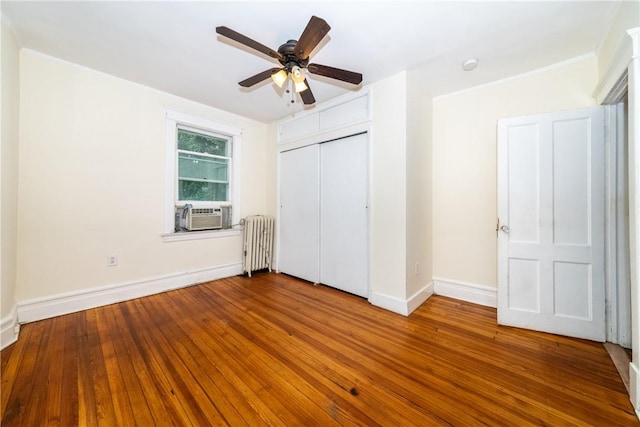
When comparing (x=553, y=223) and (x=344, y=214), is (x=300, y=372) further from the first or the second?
(x=553, y=223)

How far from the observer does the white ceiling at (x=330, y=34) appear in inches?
66.3

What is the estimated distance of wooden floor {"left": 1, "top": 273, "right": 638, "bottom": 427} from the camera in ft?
4.16

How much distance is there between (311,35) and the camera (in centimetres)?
156

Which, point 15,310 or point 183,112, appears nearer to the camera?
point 15,310

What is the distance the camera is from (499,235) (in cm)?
228

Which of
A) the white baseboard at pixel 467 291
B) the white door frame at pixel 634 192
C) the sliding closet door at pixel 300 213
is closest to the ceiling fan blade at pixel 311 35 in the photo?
the sliding closet door at pixel 300 213

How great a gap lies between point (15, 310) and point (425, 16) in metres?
4.21

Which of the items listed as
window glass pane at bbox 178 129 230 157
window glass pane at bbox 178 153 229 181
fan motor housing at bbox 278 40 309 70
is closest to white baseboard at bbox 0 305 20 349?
window glass pane at bbox 178 153 229 181

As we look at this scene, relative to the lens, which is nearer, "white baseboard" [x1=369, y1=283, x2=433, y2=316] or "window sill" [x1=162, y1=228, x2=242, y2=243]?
"white baseboard" [x1=369, y1=283, x2=433, y2=316]

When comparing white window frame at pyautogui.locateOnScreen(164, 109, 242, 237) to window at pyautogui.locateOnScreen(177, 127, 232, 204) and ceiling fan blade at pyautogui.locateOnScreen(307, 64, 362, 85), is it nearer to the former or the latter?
window at pyautogui.locateOnScreen(177, 127, 232, 204)

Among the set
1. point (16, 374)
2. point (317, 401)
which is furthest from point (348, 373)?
point (16, 374)

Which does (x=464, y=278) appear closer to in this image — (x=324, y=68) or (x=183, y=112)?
(x=324, y=68)

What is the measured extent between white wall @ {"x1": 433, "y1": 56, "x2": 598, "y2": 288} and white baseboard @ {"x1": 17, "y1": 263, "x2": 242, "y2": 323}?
10.8ft

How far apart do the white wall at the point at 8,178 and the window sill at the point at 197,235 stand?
1.21m
